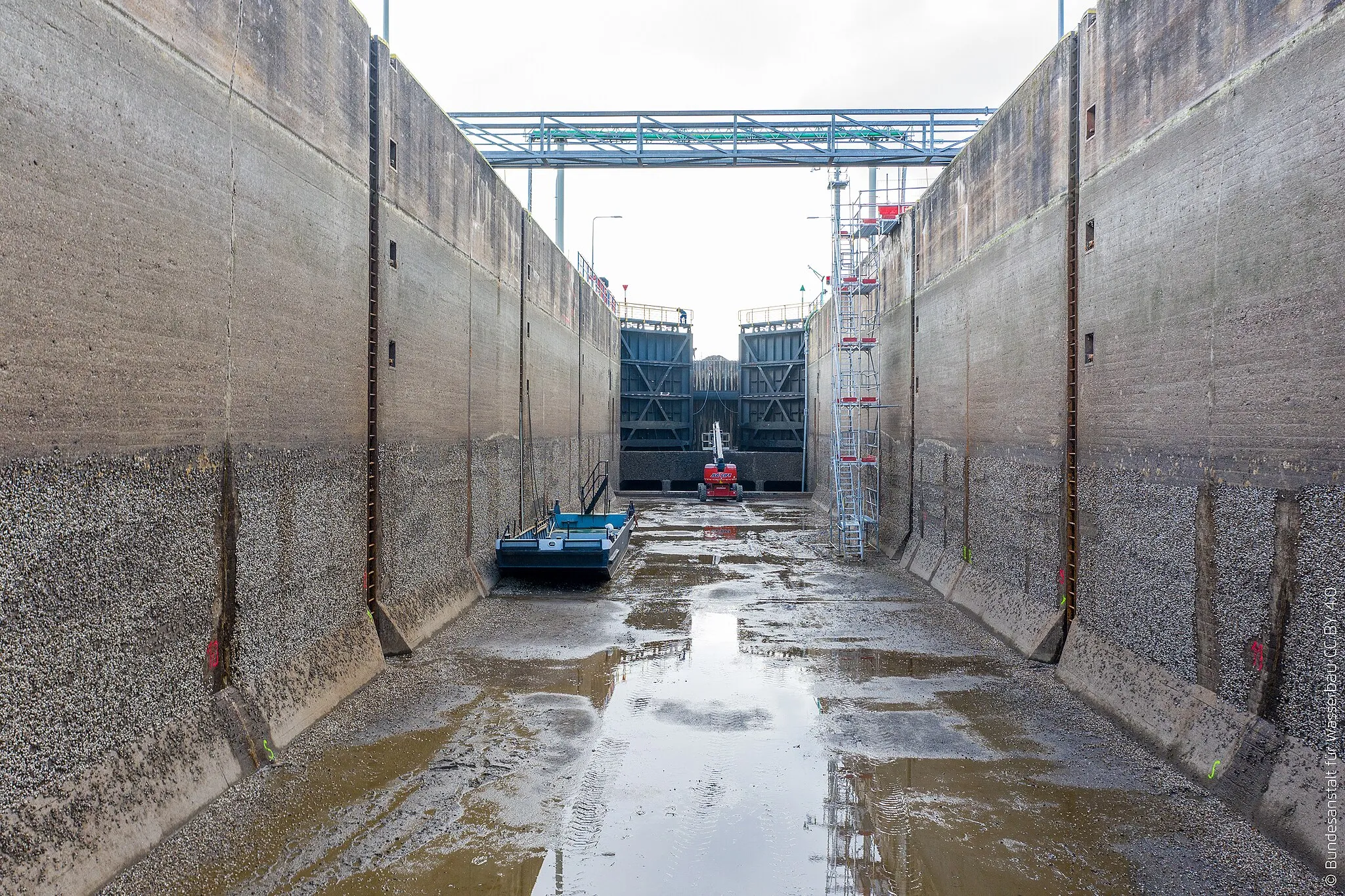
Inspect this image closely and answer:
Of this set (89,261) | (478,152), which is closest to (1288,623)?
(89,261)

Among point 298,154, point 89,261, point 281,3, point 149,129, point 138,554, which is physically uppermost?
point 281,3

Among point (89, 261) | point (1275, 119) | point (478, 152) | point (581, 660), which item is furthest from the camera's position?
point (478, 152)

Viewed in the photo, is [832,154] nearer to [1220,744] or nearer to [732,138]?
[732,138]

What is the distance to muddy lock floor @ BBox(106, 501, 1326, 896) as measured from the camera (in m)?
4.75

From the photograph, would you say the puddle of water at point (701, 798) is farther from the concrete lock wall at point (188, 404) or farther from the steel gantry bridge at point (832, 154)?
the steel gantry bridge at point (832, 154)

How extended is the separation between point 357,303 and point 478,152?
521 cm

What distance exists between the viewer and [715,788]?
595 cm

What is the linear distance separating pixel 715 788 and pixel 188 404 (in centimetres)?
442

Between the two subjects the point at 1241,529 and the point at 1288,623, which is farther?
the point at 1241,529

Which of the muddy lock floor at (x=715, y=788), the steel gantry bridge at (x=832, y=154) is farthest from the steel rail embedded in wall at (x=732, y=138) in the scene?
the muddy lock floor at (x=715, y=788)

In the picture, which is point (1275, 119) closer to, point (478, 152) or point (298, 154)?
point (298, 154)

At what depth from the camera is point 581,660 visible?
30.3 feet

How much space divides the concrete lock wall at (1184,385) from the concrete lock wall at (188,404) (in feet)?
21.9

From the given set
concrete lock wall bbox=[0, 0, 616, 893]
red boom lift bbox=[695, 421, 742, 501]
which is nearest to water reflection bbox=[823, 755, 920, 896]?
concrete lock wall bbox=[0, 0, 616, 893]
